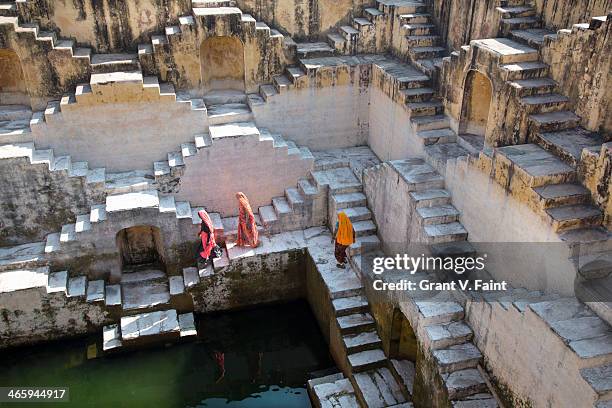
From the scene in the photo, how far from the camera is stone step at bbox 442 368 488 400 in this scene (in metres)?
7.68

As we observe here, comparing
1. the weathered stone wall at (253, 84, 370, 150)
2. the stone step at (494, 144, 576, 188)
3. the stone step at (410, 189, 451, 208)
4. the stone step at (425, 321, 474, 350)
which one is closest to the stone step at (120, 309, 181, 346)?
the weathered stone wall at (253, 84, 370, 150)

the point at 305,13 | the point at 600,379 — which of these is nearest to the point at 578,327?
the point at 600,379

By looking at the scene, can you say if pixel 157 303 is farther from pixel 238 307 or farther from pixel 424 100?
pixel 424 100

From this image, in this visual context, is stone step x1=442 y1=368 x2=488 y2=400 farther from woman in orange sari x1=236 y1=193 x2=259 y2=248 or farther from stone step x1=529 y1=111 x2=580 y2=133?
woman in orange sari x1=236 y1=193 x2=259 y2=248

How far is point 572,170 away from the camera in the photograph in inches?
302

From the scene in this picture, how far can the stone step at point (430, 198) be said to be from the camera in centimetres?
942

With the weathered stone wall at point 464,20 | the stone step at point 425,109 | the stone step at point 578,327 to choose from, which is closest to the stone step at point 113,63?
the stone step at point 425,109

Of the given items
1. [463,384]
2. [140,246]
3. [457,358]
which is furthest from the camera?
[140,246]

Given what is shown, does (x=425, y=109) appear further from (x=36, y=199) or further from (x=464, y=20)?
(x=36, y=199)

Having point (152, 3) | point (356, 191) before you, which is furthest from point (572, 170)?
point (152, 3)

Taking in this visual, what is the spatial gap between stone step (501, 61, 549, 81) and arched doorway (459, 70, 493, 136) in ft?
2.94

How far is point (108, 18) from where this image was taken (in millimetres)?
11070

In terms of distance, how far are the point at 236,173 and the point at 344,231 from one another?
8.53 ft

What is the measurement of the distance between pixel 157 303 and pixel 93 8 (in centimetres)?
574
